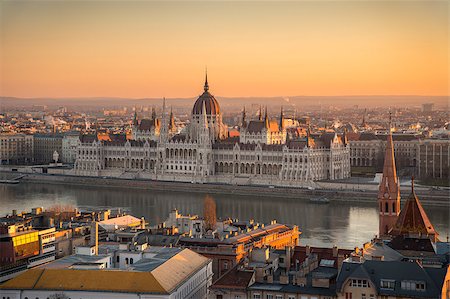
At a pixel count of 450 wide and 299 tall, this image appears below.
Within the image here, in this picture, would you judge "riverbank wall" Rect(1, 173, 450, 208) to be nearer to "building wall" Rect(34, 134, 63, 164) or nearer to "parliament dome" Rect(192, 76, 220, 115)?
"parliament dome" Rect(192, 76, 220, 115)

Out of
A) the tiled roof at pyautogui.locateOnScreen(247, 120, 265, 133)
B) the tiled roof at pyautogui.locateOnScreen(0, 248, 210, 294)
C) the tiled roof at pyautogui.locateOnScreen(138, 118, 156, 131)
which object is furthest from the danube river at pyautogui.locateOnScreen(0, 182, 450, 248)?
the tiled roof at pyautogui.locateOnScreen(138, 118, 156, 131)

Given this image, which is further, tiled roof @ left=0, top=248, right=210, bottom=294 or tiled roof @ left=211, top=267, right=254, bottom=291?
tiled roof @ left=211, top=267, right=254, bottom=291

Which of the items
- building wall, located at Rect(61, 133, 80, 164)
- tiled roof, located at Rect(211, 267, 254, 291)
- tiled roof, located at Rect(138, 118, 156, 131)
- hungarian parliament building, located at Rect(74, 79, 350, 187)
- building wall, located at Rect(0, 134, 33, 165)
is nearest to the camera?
tiled roof, located at Rect(211, 267, 254, 291)

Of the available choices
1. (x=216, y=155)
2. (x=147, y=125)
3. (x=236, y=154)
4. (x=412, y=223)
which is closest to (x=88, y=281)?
(x=412, y=223)

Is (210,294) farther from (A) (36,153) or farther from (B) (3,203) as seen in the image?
(A) (36,153)

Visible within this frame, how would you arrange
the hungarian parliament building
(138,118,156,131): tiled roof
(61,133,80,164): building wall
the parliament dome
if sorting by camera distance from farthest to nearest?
1. (61,133,80,164): building wall
2. (138,118,156,131): tiled roof
3. the parliament dome
4. the hungarian parliament building

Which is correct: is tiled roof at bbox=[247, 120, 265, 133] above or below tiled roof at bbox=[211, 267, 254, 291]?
above

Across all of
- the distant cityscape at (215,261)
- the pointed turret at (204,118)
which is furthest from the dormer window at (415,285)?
the pointed turret at (204,118)
